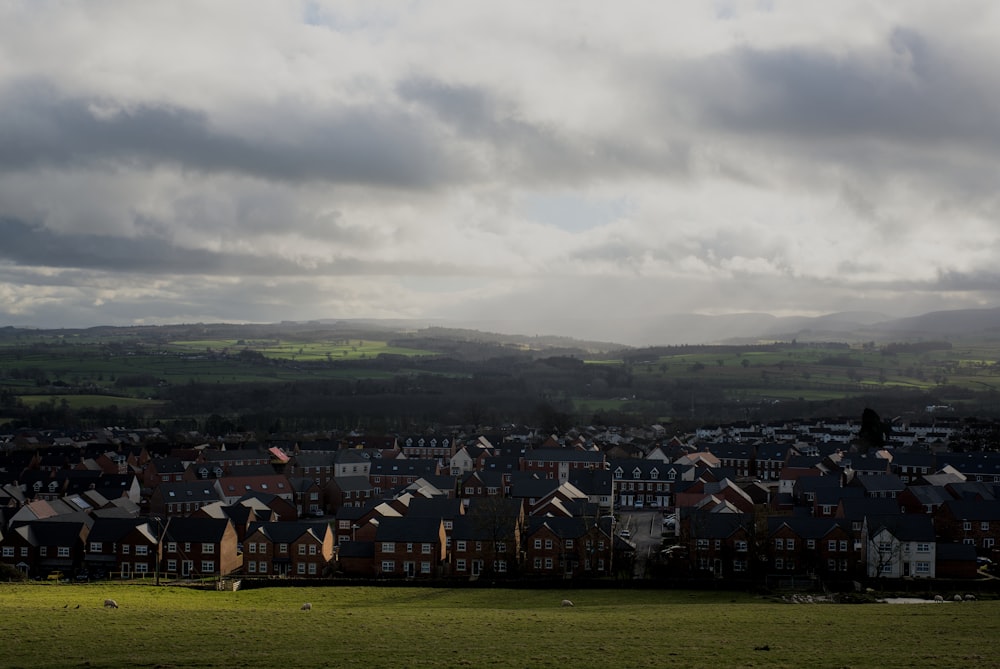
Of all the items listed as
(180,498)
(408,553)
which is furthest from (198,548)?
(180,498)

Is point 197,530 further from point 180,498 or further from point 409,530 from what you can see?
point 180,498

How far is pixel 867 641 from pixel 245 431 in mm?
112473

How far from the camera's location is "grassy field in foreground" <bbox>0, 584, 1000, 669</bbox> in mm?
26469

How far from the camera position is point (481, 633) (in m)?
31.1

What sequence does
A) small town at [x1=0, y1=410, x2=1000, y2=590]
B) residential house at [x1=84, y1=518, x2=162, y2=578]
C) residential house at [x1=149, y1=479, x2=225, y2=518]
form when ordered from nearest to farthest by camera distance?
small town at [x1=0, y1=410, x2=1000, y2=590], residential house at [x1=84, y1=518, x2=162, y2=578], residential house at [x1=149, y1=479, x2=225, y2=518]

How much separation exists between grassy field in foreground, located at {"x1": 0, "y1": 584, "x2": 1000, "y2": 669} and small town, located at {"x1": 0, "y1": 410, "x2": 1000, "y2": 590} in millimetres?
9955

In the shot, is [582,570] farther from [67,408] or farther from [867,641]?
[67,408]

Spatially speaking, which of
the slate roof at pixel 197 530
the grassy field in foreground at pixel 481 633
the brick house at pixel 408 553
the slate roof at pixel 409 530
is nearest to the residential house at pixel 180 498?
the slate roof at pixel 197 530

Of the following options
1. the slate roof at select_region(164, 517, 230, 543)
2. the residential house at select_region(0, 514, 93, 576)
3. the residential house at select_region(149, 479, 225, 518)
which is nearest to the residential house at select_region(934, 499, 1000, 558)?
the slate roof at select_region(164, 517, 230, 543)

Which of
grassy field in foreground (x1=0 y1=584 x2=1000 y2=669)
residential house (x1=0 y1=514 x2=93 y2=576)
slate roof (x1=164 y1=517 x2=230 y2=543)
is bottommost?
residential house (x1=0 y1=514 x2=93 y2=576)

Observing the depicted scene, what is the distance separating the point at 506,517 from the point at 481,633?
2314 cm

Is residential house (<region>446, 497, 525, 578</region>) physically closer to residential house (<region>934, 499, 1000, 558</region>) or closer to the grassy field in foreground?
the grassy field in foreground

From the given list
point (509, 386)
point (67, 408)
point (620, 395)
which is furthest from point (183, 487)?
point (620, 395)

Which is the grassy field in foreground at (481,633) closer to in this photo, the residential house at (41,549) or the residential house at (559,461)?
the residential house at (41,549)
